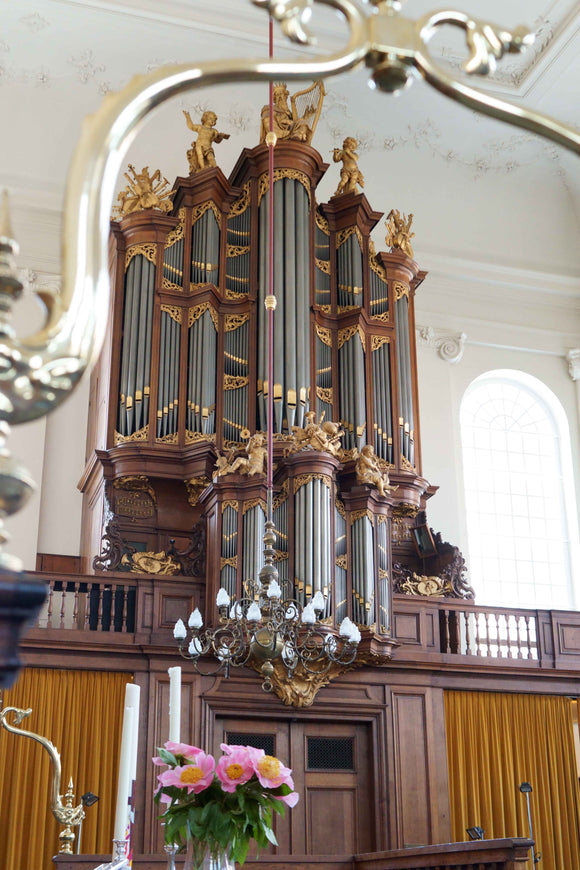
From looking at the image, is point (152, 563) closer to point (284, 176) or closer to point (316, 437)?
point (316, 437)

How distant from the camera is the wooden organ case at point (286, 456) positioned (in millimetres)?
10547

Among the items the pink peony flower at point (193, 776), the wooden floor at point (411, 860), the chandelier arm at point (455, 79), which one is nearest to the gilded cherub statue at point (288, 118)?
the wooden floor at point (411, 860)

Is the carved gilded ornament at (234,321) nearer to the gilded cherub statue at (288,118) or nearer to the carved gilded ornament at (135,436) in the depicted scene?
the carved gilded ornament at (135,436)

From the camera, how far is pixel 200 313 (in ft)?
39.7

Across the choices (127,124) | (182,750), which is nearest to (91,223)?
(127,124)

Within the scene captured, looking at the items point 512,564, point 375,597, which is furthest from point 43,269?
point 512,564

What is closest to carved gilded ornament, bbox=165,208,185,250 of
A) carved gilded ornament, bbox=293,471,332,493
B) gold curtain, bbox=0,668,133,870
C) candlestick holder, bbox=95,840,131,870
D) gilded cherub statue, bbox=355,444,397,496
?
gilded cherub statue, bbox=355,444,397,496

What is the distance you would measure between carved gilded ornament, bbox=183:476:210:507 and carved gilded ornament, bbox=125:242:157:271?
8.21ft

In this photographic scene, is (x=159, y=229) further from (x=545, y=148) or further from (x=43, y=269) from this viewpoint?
(x=545, y=148)

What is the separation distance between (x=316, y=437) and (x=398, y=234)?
366 centimetres

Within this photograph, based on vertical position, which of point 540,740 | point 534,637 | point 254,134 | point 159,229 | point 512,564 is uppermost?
point 254,134

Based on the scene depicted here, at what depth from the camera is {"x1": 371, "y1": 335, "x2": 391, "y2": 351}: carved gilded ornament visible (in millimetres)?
12703

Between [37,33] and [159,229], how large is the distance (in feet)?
10.4

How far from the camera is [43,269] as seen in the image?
43.6 feet
